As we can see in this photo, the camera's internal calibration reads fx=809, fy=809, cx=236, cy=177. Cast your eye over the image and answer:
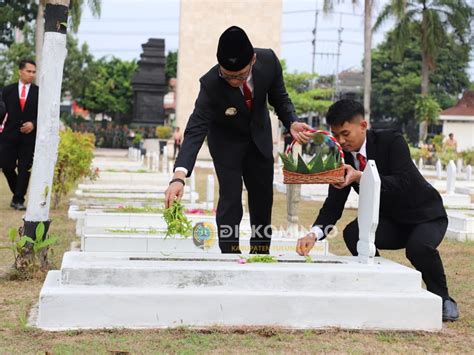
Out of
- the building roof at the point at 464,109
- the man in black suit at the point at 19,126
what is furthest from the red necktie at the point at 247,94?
the building roof at the point at 464,109

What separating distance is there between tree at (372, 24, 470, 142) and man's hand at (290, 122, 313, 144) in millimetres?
57311

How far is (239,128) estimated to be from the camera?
17.1 ft

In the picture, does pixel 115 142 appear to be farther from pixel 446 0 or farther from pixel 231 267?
pixel 231 267

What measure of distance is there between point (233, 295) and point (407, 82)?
59.5 m

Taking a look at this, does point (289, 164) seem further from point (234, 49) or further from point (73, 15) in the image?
point (73, 15)

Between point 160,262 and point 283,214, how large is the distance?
749 centimetres

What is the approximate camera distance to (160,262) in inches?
179

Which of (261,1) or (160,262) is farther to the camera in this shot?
(261,1)

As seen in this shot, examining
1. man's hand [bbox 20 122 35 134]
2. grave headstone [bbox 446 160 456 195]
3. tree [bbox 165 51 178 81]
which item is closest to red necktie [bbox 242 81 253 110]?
man's hand [bbox 20 122 35 134]

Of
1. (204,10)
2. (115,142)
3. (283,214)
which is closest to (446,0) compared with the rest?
(204,10)

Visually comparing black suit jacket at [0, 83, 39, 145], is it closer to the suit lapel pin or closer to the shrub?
the suit lapel pin

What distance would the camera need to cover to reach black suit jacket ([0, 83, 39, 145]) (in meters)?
10.1

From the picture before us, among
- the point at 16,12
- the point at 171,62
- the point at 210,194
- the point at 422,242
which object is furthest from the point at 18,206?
the point at 171,62

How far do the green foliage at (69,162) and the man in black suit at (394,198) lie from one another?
702cm
